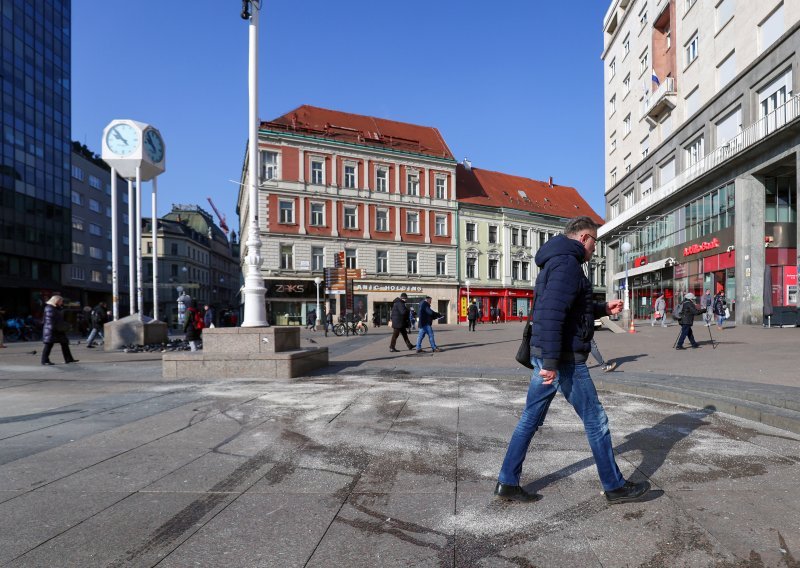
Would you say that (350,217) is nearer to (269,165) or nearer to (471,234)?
(269,165)

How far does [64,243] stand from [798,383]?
57416 mm

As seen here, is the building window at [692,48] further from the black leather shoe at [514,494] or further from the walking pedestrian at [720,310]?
the black leather shoe at [514,494]

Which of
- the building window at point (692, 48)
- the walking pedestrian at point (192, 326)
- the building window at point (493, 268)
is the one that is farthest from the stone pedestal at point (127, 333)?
the building window at point (493, 268)

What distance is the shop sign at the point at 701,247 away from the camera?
24953 mm

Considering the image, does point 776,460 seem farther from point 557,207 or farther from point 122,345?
point 557,207

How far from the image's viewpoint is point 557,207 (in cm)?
5772

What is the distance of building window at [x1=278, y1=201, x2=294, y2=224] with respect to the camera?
129 ft

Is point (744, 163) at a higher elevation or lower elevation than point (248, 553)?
higher

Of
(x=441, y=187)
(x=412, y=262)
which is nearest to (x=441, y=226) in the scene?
(x=441, y=187)

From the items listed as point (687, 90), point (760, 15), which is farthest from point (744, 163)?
point (687, 90)

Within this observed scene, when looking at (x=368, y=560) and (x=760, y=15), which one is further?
(x=760, y=15)

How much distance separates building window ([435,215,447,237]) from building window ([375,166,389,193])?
5601 millimetres

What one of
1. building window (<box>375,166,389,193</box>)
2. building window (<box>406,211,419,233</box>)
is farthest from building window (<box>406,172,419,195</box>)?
building window (<box>375,166,389,193</box>)

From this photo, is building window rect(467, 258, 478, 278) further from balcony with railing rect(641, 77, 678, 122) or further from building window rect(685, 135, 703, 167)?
building window rect(685, 135, 703, 167)
